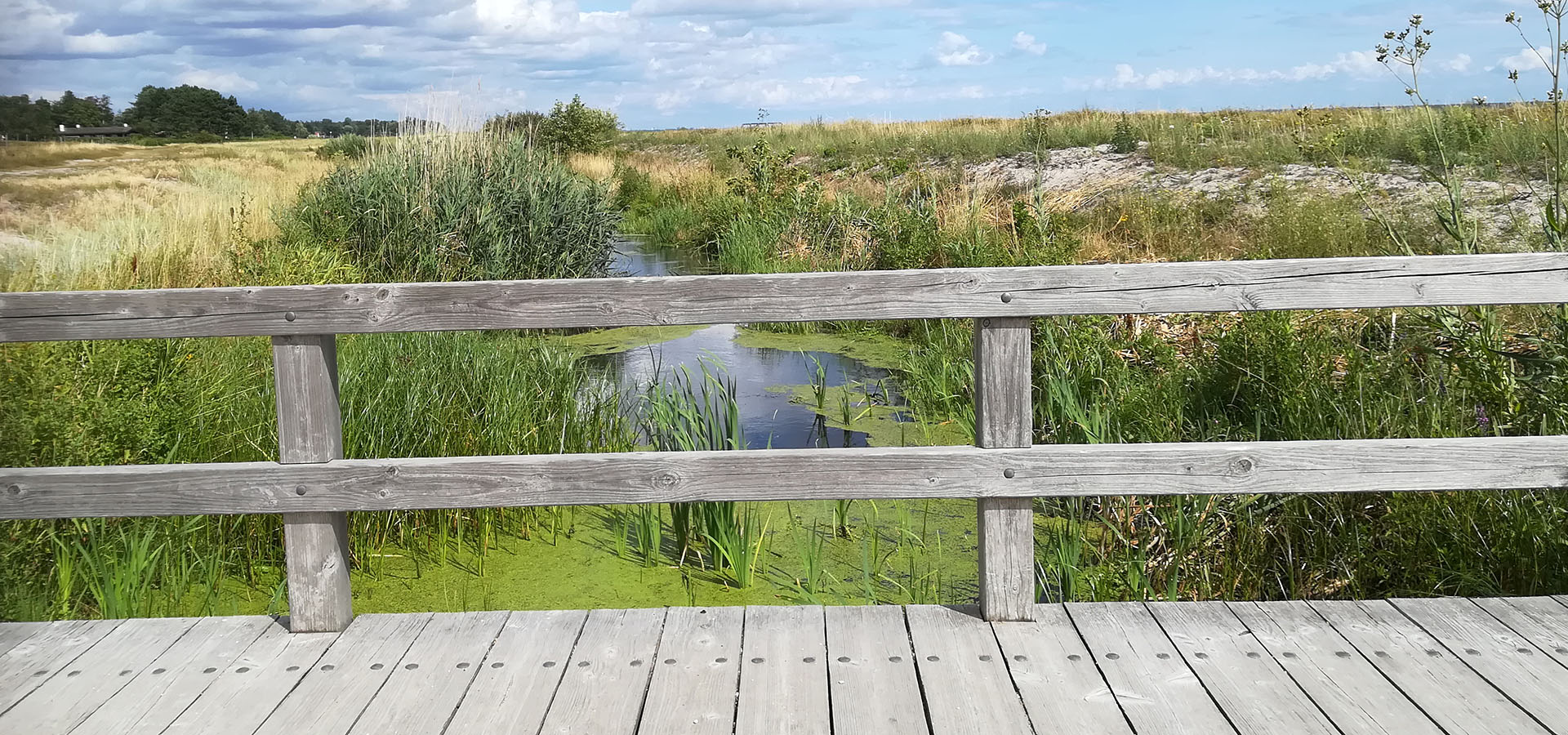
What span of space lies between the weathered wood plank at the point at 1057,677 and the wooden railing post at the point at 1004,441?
72mm

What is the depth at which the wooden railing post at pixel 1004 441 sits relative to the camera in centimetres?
295

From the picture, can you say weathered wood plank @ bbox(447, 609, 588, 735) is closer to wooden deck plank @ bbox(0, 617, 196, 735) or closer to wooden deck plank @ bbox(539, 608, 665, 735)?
wooden deck plank @ bbox(539, 608, 665, 735)

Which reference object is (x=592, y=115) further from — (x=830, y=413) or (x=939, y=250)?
(x=830, y=413)

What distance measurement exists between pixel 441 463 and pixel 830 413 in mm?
4926

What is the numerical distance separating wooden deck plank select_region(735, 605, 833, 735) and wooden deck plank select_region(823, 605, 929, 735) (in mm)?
29

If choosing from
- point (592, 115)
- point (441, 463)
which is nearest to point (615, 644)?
point (441, 463)

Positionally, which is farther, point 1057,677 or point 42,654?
point 42,654

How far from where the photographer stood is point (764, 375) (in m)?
9.35

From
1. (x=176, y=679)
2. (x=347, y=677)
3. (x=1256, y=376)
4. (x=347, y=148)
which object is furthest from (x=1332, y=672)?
(x=347, y=148)

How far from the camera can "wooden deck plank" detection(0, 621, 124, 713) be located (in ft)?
9.10

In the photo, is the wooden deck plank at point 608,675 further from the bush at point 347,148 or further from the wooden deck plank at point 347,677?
the bush at point 347,148

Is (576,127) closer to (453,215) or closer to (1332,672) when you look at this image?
(453,215)

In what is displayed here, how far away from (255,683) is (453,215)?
9179 mm

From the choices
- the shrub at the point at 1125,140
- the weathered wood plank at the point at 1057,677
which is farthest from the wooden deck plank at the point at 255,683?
the shrub at the point at 1125,140
